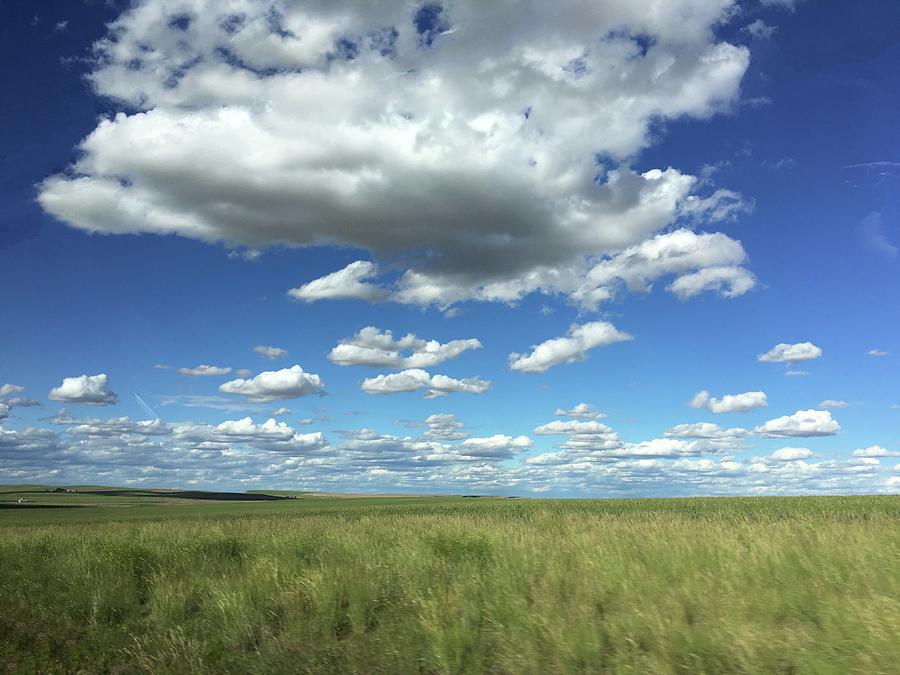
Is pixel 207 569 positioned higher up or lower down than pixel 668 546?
lower down

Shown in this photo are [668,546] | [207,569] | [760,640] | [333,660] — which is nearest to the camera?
[760,640]

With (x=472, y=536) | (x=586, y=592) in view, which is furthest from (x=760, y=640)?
(x=472, y=536)

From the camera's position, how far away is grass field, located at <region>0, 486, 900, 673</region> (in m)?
6.95

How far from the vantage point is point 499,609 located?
8750mm

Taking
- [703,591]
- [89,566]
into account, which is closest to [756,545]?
[703,591]

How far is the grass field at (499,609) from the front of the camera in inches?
273

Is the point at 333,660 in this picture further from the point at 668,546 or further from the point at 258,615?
the point at 668,546

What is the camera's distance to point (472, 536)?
48.6 ft

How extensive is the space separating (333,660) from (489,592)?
266cm

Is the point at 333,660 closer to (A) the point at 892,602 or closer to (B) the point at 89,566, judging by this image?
(A) the point at 892,602

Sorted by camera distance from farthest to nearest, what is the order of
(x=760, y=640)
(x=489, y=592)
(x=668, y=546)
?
(x=668, y=546) → (x=489, y=592) → (x=760, y=640)

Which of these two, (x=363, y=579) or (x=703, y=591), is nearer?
(x=703, y=591)

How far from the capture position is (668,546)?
11.5m

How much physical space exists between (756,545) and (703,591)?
2.92 m
